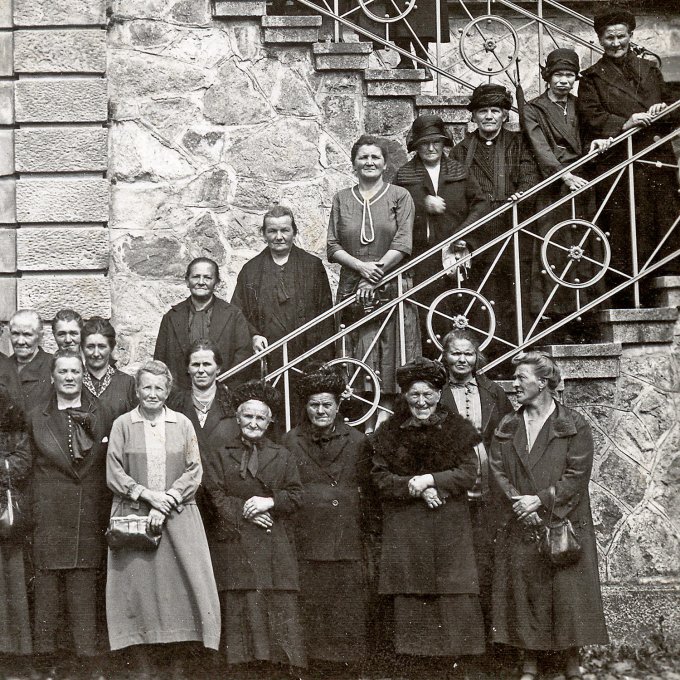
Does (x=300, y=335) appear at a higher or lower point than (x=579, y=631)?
higher

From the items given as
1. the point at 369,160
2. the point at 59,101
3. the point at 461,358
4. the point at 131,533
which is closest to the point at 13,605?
the point at 131,533

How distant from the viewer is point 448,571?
6961 mm

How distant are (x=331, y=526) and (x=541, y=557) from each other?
104 centimetres

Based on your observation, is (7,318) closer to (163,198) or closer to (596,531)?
(163,198)

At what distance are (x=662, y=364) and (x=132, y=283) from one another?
324cm

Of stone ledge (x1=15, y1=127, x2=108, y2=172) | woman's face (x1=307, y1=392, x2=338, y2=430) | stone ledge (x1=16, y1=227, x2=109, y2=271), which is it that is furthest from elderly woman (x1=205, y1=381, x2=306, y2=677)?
stone ledge (x1=15, y1=127, x2=108, y2=172)

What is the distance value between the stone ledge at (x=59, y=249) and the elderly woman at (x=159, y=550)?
1.81 meters

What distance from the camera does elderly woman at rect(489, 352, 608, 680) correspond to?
22.8 ft

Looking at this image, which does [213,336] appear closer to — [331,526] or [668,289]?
[331,526]

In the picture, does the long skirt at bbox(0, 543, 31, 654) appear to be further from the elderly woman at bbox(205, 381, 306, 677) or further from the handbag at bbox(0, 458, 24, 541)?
the elderly woman at bbox(205, 381, 306, 677)

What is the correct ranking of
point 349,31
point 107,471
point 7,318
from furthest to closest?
1. point 349,31
2. point 7,318
3. point 107,471

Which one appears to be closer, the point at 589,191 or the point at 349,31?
the point at 589,191

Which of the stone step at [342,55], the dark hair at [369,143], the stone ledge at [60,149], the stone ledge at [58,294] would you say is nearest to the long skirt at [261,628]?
the stone ledge at [58,294]

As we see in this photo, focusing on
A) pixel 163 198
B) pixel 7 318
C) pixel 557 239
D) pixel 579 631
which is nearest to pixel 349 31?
pixel 163 198
